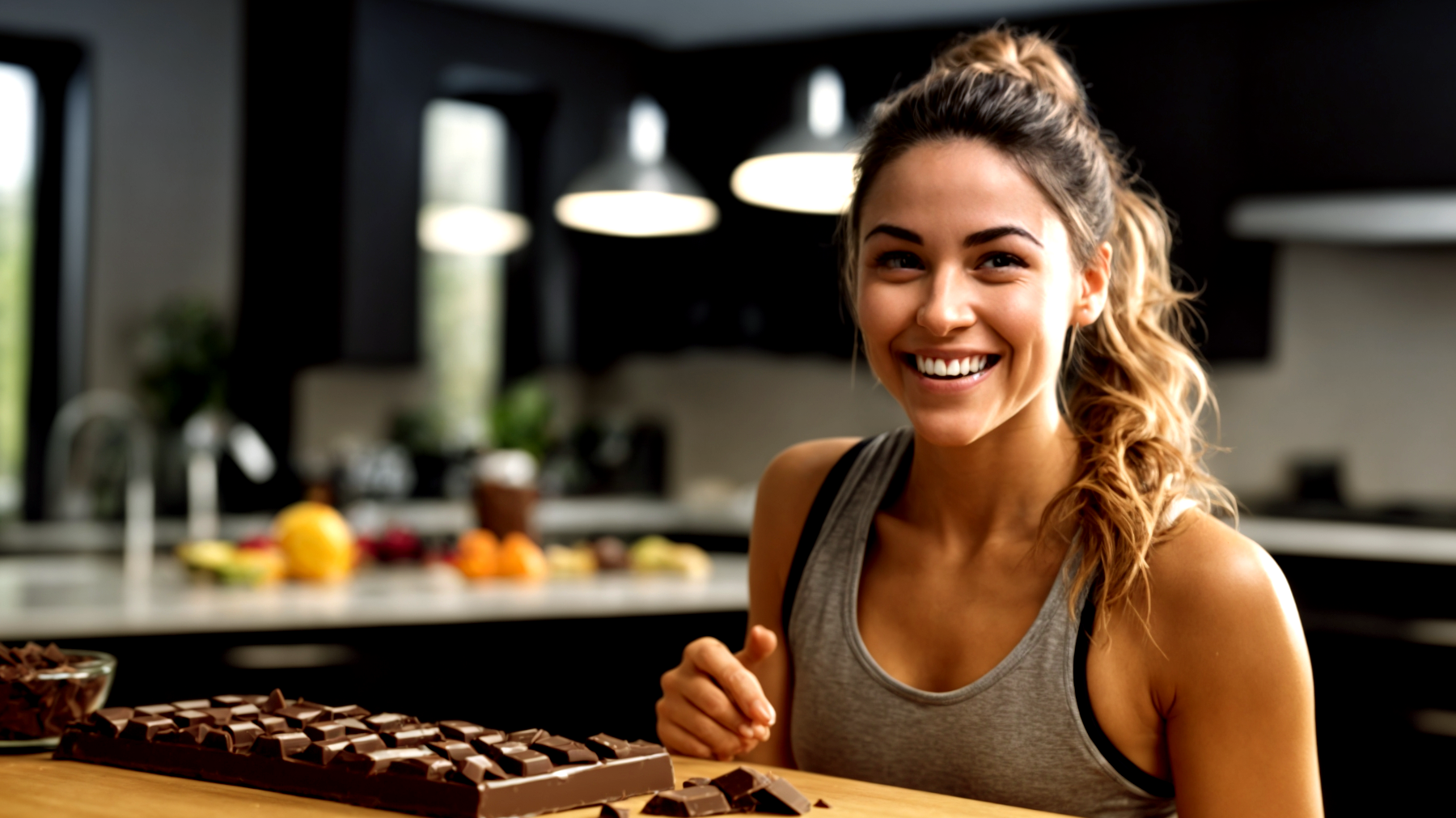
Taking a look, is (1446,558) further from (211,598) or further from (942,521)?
(211,598)

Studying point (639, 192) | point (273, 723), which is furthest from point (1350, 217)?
point (273, 723)

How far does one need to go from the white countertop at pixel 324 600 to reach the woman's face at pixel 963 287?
1719mm

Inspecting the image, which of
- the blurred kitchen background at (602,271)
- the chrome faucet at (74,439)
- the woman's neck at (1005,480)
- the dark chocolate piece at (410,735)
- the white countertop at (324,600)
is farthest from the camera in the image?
the chrome faucet at (74,439)

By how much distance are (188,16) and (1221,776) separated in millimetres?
5007

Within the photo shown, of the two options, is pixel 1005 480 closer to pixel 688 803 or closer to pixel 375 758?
pixel 688 803

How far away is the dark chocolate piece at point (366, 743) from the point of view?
1.10 meters

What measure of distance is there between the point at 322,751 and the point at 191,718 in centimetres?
18

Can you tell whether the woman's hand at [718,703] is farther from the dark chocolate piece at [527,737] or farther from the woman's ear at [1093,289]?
the woman's ear at [1093,289]

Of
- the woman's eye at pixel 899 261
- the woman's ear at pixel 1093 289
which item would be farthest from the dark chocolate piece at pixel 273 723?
the woman's ear at pixel 1093 289

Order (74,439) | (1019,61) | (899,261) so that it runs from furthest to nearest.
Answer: (74,439) → (1019,61) → (899,261)

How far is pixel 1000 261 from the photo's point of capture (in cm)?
136

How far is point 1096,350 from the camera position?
1593mm

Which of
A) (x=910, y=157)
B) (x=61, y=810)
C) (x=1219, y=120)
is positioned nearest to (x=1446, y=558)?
(x=1219, y=120)

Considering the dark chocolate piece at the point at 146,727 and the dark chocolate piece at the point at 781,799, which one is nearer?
the dark chocolate piece at the point at 781,799
